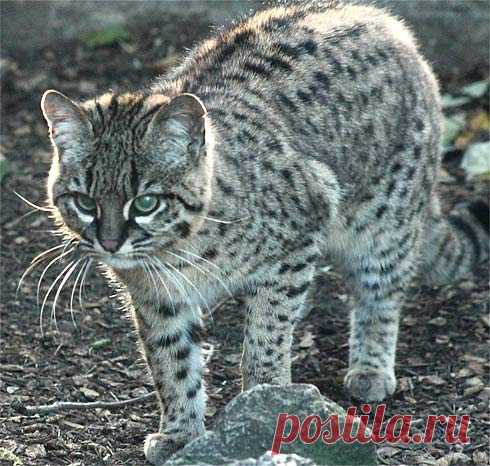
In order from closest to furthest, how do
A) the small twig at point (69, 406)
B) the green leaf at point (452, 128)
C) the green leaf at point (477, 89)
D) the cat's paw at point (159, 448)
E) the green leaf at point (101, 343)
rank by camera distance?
the cat's paw at point (159, 448) → the small twig at point (69, 406) → the green leaf at point (101, 343) → the green leaf at point (452, 128) → the green leaf at point (477, 89)

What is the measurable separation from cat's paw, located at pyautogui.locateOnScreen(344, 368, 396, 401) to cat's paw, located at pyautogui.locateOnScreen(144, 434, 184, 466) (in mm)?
1267

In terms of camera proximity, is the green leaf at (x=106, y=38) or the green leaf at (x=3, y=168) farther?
the green leaf at (x=106, y=38)

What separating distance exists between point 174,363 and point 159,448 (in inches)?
16.2

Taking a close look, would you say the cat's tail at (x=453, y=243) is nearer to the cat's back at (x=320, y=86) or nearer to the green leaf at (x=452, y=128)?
the cat's back at (x=320, y=86)

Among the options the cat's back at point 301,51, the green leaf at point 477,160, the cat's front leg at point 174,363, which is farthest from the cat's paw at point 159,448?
the green leaf at point 477,160

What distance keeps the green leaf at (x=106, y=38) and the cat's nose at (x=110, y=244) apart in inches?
247

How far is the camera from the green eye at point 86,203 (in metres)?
5.30

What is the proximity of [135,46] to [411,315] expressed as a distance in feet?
15.1

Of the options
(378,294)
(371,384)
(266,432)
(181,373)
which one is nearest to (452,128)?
(378,294)

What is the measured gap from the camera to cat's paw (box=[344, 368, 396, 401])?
671 cm

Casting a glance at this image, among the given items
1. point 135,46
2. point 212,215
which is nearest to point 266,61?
point 212,215

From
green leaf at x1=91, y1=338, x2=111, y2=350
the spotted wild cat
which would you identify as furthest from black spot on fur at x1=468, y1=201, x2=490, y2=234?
green leaf at x1=91, y1=338, x2=111, y2=350

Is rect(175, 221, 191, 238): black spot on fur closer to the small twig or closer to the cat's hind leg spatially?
the small twig

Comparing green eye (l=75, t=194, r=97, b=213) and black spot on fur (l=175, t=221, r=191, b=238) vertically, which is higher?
green eye (l=75, t=194, r=97, b=213)
